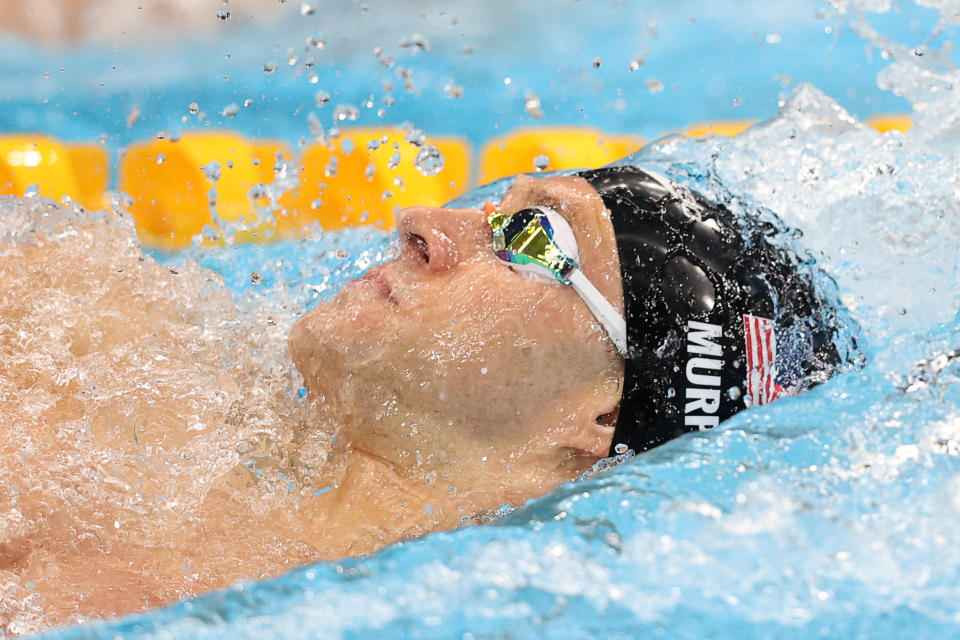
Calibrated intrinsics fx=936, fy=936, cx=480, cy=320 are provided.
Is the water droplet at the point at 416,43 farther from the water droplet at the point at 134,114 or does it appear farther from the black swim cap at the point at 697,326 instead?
the black swim cap at the point at 697,326

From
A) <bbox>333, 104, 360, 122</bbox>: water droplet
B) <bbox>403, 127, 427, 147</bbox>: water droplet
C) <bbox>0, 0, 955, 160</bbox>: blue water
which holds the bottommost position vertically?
<bbox>403, 127, 427, 147</bbox>: water droplet

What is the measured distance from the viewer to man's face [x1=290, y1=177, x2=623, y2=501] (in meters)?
1.23

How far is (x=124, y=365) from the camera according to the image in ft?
4.63

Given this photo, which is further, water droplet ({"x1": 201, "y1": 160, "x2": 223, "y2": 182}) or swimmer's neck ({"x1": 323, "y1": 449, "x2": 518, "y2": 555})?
water droplet ({"x1": 201, "y1": 160, "x2": 223, "y2": 182})

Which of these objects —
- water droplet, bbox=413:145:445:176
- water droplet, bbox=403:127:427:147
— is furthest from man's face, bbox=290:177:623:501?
water droplet, bbox=403:127:427:147

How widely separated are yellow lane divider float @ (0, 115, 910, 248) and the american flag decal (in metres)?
1.12

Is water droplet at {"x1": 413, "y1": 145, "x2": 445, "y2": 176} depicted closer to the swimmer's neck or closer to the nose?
the nose

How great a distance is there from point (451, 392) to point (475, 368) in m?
0.04

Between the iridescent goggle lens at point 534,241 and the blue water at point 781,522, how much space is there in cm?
29

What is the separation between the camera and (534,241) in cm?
129

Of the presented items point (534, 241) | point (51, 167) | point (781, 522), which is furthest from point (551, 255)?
point (51, 167)

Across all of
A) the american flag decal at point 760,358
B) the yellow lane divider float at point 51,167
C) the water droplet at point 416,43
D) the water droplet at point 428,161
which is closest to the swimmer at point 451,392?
the american flag decal at point 760,358

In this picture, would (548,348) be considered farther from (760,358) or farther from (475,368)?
(760,358)

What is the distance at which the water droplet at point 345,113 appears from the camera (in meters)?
2.46
